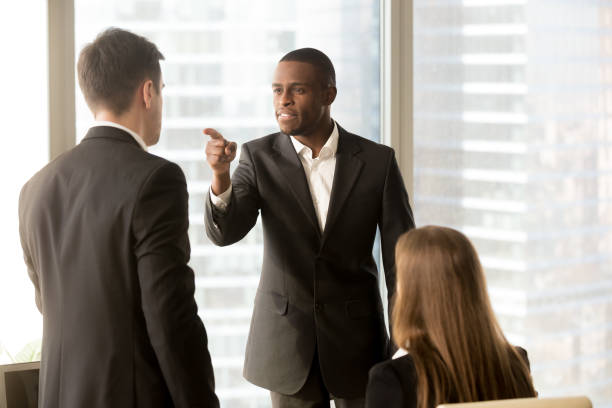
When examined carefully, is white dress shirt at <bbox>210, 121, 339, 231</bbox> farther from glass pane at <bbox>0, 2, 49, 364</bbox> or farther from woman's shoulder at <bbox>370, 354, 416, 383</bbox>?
glass pane at <bbox>0, 2, 49, 364</bbox>

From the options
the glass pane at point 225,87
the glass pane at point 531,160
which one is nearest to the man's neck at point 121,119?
the glass pane at point 225,87

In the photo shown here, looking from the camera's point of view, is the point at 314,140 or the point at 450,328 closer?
the point at 450,328

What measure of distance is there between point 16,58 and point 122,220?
1285 mm

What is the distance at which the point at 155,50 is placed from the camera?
191cm

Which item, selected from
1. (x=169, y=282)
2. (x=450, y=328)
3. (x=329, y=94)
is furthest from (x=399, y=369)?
(x=329, y=94)

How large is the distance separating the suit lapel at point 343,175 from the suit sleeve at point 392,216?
0.37ft

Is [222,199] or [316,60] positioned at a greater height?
[316,60]

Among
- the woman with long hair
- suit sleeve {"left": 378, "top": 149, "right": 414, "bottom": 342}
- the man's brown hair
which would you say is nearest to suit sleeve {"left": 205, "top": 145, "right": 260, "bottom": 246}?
suit sleeve {"left": 378, "top": 149, "right": 414, "bottom": 342}

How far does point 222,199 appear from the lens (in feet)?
7.54

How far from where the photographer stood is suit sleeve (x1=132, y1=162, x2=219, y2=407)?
172 cm

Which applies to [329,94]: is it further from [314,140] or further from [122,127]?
[122,127]

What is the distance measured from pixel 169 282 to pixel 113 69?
0.55 metres

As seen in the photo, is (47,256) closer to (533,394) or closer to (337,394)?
(337,394)

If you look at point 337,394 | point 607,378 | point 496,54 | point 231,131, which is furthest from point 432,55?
point 607,378
